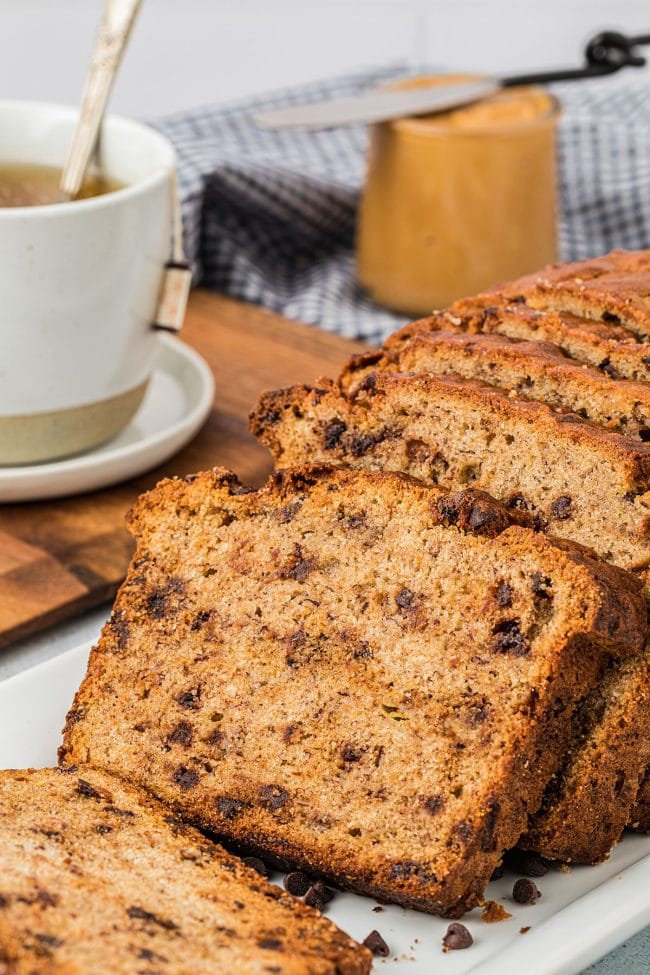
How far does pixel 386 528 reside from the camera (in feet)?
7.29

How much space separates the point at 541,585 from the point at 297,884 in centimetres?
61

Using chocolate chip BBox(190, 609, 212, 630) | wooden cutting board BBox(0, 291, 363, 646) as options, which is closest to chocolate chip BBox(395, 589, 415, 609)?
chocolate chip BBox(190, 609, 212, 630)

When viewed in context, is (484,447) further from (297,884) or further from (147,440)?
(147,440)

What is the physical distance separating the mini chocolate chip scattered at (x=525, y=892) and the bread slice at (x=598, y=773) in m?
0.08

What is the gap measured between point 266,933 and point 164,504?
2.87ft

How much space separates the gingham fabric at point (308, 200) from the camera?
15.3ft

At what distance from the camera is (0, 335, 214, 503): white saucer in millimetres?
3254

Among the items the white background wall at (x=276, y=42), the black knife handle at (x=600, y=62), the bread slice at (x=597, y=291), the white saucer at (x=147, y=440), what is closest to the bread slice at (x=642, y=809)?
the bread slice at (x=597, y=291)

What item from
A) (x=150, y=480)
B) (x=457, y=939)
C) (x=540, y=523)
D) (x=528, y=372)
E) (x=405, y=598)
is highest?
(x=528, y=372)

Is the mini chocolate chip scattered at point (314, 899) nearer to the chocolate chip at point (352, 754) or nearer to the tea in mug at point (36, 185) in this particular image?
the chocolate chip at point (352, 754)

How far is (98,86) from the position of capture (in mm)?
3424

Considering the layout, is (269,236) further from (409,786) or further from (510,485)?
(409,786)

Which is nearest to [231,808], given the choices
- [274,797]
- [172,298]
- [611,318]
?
[274,797]

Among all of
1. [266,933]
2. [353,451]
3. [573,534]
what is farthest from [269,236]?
[266,933]
